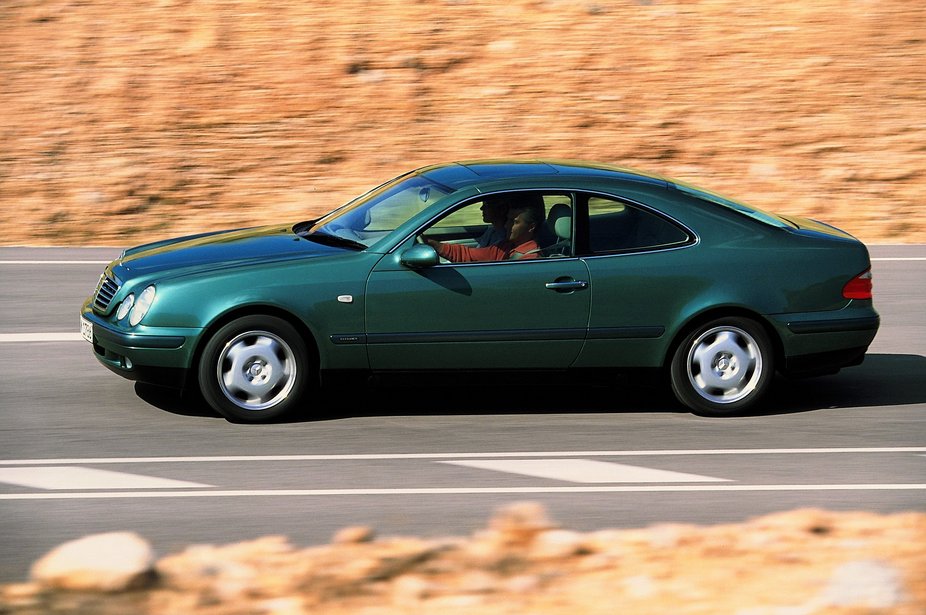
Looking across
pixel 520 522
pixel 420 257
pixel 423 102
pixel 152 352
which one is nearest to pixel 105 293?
pixel 152 352

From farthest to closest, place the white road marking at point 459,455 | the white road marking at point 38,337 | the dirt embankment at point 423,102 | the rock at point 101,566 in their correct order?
the dirt embankment at point 423,102, the white road marking at point 38,337, the white road marking at point 459,455, the rock at point 101,566

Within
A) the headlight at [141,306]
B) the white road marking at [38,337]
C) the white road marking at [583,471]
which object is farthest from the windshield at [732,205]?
the white road marking at [38,337]

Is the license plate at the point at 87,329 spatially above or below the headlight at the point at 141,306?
below

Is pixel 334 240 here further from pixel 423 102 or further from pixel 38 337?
pixel 423 102

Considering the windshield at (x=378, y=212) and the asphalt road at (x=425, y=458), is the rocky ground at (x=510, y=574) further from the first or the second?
the windshield at (x=378, y=212)

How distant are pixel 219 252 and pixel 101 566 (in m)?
3.08

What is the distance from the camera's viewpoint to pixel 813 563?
5.12m

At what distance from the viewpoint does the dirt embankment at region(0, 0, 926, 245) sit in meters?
15.6

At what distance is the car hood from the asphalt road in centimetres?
84

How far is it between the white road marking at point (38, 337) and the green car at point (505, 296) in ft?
5.99

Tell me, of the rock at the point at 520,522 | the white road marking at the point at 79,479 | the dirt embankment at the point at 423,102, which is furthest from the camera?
the dirt embankment at the point at 423,102

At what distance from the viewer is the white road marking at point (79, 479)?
20.7 ft

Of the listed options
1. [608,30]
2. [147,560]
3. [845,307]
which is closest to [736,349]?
[845,307]

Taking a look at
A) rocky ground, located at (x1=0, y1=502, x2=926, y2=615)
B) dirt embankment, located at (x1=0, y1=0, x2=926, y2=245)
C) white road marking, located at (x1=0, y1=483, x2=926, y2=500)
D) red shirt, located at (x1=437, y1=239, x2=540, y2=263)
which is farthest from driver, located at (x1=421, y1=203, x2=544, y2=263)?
dirt embankment, located at (x1=0, y1=0, x2=926, y2=245)
